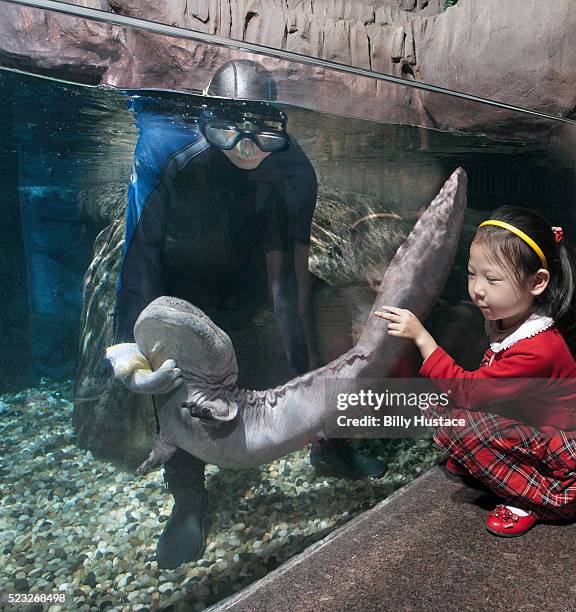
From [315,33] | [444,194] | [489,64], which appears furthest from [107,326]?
[315,33]

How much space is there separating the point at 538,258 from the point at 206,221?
4.12 ft

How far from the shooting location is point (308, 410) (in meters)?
2.15

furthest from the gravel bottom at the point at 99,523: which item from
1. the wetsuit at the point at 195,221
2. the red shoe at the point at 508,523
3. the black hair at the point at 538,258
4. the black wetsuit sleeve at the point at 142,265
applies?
the black hair at the point at 538,258

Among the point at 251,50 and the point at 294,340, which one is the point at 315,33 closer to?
the point at 251,50

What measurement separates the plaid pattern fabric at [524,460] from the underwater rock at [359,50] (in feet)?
4.35

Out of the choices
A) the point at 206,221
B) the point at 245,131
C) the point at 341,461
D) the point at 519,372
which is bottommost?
the point at 341,461

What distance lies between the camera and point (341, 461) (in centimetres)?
235

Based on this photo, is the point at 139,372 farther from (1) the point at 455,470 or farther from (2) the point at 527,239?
(1) the point at 455,470

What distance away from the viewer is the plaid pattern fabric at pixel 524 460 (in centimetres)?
215

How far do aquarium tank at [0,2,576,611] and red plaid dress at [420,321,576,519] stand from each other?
277 mm

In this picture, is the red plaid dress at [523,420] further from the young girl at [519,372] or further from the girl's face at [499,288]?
the girl's face at [499,288]

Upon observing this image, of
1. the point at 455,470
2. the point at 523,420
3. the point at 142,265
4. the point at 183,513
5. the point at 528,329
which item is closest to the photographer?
the point at 142,265

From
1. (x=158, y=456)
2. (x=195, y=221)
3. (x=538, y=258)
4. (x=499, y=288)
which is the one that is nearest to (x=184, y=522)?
(x=158, y=456)

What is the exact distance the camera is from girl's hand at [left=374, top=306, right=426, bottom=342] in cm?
218
